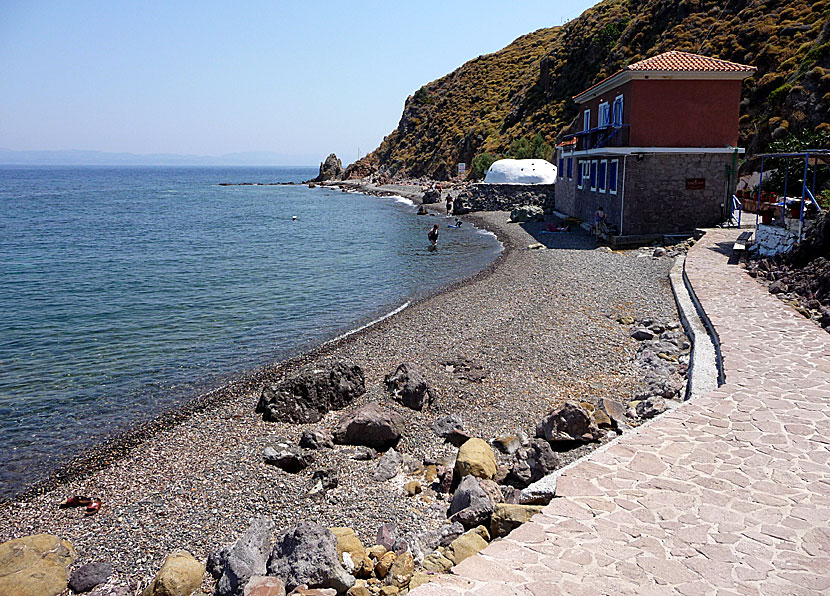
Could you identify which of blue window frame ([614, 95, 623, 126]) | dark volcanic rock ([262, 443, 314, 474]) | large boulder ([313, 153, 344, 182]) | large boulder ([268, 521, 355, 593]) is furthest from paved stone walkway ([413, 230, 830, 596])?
large boulder ([313, 153, 344, 182])

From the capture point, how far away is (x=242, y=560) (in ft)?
21.6

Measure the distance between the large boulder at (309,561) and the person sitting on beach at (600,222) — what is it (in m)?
23.7

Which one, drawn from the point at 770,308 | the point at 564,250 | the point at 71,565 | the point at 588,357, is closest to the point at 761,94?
the point at 564,250

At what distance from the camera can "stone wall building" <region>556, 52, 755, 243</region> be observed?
24.7 m

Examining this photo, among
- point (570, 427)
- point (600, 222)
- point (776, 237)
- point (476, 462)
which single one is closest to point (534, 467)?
point (476, 462)

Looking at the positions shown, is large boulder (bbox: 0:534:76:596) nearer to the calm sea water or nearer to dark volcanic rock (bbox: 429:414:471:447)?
the calm sea water

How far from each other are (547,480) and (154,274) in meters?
26.2

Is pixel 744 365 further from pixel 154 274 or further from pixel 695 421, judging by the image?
pixel 154 274

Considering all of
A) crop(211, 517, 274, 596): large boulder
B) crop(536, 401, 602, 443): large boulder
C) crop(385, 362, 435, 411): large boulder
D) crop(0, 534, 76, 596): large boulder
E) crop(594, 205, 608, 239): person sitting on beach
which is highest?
crop(594, 205, 608, 239): person sitting on beach

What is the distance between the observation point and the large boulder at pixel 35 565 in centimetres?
700

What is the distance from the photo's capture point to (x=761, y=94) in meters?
41.0

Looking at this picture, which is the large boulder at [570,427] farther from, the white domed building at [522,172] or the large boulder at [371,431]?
the white domed building at [522,172]

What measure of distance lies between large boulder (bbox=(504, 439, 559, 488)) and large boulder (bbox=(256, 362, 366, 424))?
173 inches

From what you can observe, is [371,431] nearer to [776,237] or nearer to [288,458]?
[288,458]
